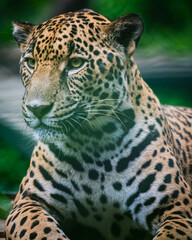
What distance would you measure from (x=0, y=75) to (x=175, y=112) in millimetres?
1225

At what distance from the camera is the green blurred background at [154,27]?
2207 mm

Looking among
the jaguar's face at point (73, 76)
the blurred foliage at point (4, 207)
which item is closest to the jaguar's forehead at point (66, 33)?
the jaguar's face at point (73, 76)

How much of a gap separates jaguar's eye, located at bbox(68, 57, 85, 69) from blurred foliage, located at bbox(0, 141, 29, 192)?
1.86m

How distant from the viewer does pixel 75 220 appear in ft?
7.53

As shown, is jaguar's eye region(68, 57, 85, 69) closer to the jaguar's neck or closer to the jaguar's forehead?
the jaguar's forehead

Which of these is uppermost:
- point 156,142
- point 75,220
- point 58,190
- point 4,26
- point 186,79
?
point 4,26

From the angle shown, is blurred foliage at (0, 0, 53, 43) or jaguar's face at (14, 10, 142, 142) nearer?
jaguar's face at (14, 10, 142, 142)

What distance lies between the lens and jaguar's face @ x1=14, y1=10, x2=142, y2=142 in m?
2.02

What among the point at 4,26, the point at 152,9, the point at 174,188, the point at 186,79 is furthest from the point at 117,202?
the point at 4,26

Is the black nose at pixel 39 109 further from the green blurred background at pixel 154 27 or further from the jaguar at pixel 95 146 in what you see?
the green blurred background at pixel 154 27

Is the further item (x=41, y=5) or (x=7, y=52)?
(x=7, y=52)

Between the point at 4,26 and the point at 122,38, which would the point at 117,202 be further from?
the point at 4,26

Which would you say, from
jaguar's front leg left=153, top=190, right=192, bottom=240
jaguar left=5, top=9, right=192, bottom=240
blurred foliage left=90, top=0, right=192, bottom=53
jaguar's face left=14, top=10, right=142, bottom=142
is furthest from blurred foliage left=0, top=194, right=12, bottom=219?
blurred foliage left=90, top=0, right=192, bottom=53

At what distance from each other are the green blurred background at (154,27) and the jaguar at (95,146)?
12 centimetres
